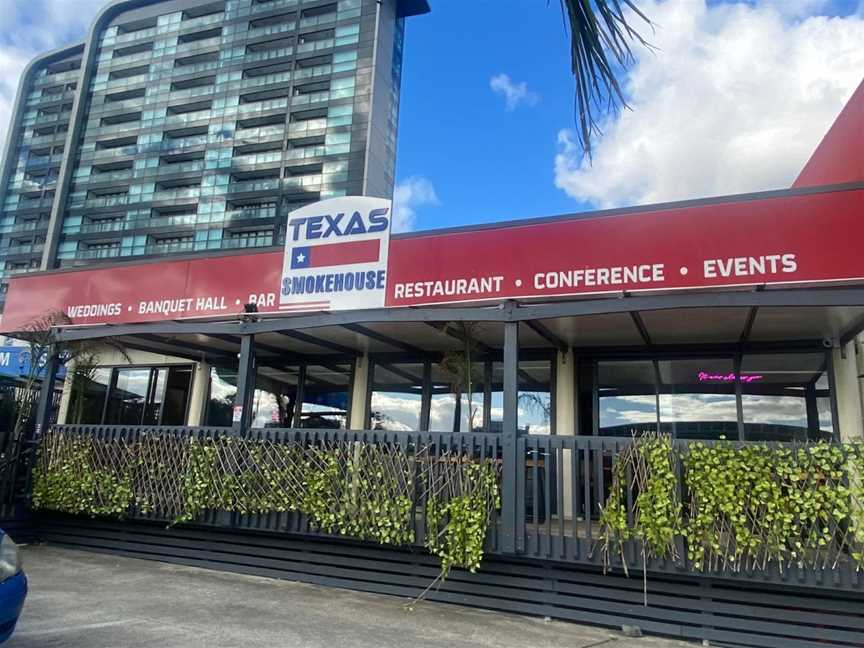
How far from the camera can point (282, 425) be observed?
35.6 ft

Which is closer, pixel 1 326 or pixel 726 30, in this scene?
pixel 726 30

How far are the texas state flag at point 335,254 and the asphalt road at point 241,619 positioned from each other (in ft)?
11.8

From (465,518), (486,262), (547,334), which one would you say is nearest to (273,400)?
(547,334)

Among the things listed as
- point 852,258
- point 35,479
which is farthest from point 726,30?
point 35,479

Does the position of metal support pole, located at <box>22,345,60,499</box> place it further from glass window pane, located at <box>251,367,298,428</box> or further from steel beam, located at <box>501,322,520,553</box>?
steel beam, located at <box>501,322,520,553</box>

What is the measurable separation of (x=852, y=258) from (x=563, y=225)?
2626mm

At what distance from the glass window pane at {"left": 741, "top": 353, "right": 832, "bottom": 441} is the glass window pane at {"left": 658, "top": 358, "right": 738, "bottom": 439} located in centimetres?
20

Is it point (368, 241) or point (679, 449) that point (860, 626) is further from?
point (368, 241)

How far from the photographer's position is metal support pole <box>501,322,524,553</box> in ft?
18.7

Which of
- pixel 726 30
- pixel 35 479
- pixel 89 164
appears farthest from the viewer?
pixel 89 164

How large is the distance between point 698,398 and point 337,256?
5240 millimetres

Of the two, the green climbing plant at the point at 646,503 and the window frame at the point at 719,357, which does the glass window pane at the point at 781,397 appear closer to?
the window frame at the point at 719,357

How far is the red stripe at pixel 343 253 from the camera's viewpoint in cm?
703

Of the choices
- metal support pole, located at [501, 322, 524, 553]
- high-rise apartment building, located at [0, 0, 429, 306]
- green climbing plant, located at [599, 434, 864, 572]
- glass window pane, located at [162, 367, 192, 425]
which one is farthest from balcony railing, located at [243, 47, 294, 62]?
green climbing plant, located at [599, 434, 864, 572]
